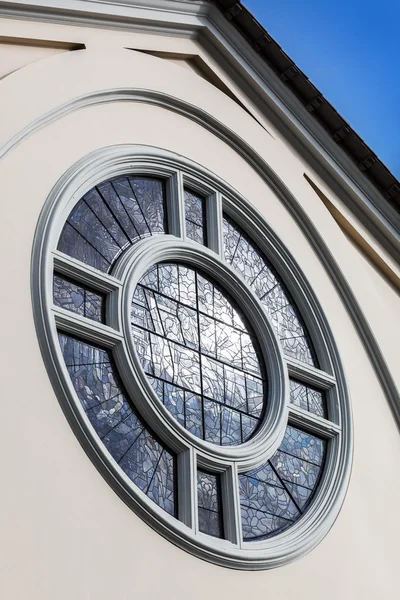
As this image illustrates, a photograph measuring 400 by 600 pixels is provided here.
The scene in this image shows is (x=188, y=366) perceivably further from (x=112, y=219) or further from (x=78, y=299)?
(x=112, y=219)

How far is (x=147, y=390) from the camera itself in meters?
7.55

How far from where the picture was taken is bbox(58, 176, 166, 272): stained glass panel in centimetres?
809

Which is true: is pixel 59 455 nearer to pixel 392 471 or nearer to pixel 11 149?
pixel 11 149

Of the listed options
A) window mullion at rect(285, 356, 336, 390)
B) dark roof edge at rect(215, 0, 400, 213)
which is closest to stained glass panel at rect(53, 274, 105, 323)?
window mullion at rect(285, 356, 336, 390)

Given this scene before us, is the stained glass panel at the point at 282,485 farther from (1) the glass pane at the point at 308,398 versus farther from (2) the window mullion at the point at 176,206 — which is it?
(2) the window mullion at the point at 176,206

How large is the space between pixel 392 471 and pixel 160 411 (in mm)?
2688

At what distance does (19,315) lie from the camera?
22.4ft

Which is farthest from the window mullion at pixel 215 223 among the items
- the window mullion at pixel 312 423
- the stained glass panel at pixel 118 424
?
the stained glass panel at pixel 118 424

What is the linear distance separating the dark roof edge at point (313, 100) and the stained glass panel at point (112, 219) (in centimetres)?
232

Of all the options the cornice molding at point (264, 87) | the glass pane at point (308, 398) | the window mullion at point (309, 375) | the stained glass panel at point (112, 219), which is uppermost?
the cornice molding at point (264, 87)

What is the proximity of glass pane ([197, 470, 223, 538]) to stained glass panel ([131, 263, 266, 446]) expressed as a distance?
1.12 ft

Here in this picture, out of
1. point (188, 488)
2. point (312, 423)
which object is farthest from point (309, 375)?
point (188, 488)

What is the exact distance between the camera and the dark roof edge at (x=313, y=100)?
10.7 metres

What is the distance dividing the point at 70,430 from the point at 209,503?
4.98ft
